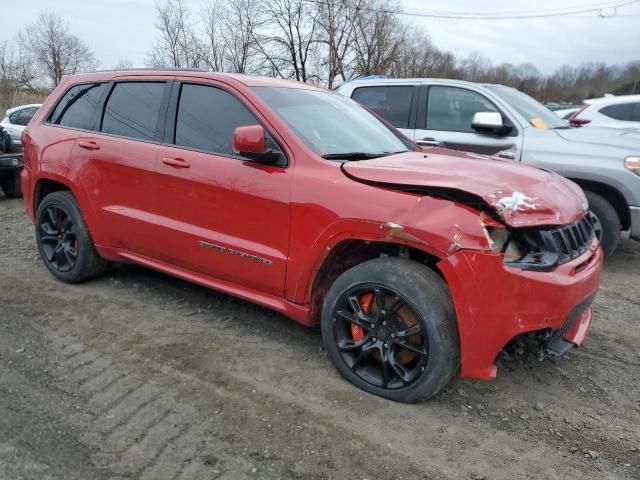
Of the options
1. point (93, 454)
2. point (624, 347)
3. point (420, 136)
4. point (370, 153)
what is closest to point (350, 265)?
point (370, 153)

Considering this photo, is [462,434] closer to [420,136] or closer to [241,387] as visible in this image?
[241,387]

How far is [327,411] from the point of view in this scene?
288cm

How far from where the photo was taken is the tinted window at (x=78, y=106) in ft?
14.4

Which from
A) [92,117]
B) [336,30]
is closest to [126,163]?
[92,117]

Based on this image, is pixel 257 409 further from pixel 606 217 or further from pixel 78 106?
pixel 606 217

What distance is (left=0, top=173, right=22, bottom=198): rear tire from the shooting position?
8.84 meters

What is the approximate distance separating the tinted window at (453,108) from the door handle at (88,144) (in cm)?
379

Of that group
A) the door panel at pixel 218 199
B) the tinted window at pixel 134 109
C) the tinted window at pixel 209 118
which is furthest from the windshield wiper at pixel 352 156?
the tinted window at pixel 134 109

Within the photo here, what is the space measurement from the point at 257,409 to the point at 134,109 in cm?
249

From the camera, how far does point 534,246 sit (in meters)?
2.75

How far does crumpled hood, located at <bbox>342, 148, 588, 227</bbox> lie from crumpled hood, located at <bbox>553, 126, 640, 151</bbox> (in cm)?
246

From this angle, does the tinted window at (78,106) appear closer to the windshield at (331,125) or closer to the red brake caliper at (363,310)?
the windshield at (331,125)

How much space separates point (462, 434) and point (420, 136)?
14.1ft

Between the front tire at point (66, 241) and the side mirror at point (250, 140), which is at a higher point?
the side mirror at point (250, 140)
